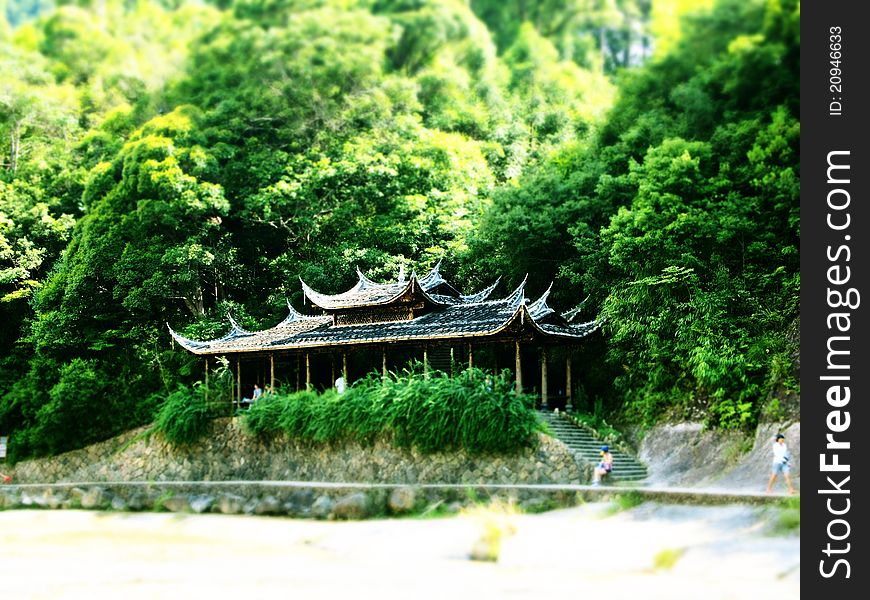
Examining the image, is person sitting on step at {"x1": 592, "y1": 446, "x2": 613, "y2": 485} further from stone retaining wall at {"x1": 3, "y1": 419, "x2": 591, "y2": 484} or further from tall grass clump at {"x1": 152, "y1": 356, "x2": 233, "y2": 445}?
tall grass clump at {"x1": 152, "y1": 356, "x2": 233, "y2": 445}

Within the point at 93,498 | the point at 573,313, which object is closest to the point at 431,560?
the point at 573,313

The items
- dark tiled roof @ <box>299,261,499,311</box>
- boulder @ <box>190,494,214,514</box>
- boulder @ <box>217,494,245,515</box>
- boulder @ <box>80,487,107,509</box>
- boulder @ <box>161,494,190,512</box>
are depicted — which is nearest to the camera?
boulder @ <box>217,494,245,515</box>

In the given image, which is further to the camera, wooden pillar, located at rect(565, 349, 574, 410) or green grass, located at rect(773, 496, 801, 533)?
wooden pillar, located at rect(565, 349, 574, 410)

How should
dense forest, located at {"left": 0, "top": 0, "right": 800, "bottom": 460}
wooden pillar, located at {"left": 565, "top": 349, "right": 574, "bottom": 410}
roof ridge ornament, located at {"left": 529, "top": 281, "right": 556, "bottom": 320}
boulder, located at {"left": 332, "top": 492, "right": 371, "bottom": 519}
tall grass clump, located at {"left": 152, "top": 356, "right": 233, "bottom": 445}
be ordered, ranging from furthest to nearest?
tall grass clump, located at {"left": 152, "top": 356, "right": 233, "bottom": 445} < roof ridge ornament, located at {"left": 529, "top": 281, "right": 556, "bottom": 320} < wooden pillar, located at {"left": 565, "top": 349, "right": 574, "bottom": 410} < dense forest, located at {"left": 0, "top": 0, "right": 800, "bottom": 460} < boulder, located at {"left": 332, "top": 492, "right": 371, "bottom": 519}

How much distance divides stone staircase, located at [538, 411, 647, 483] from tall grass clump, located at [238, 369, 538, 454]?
929mm

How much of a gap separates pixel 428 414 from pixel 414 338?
9.88 ft

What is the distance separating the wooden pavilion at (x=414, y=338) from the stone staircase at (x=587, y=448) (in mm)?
858

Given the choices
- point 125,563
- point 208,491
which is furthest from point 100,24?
point 125,563

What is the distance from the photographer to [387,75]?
135ft

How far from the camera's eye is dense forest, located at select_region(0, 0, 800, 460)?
20.0 meters

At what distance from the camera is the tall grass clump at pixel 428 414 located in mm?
19578

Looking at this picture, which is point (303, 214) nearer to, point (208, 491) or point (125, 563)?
point (208, 491)

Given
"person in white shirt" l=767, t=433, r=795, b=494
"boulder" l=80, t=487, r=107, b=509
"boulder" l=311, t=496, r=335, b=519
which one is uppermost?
"person in white shirt" l=767, t=433, r=795, b=494

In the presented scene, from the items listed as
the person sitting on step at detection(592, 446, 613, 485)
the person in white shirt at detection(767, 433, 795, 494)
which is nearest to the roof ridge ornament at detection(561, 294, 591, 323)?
the person sitting on step at detection(592, 446, 613, 485)
